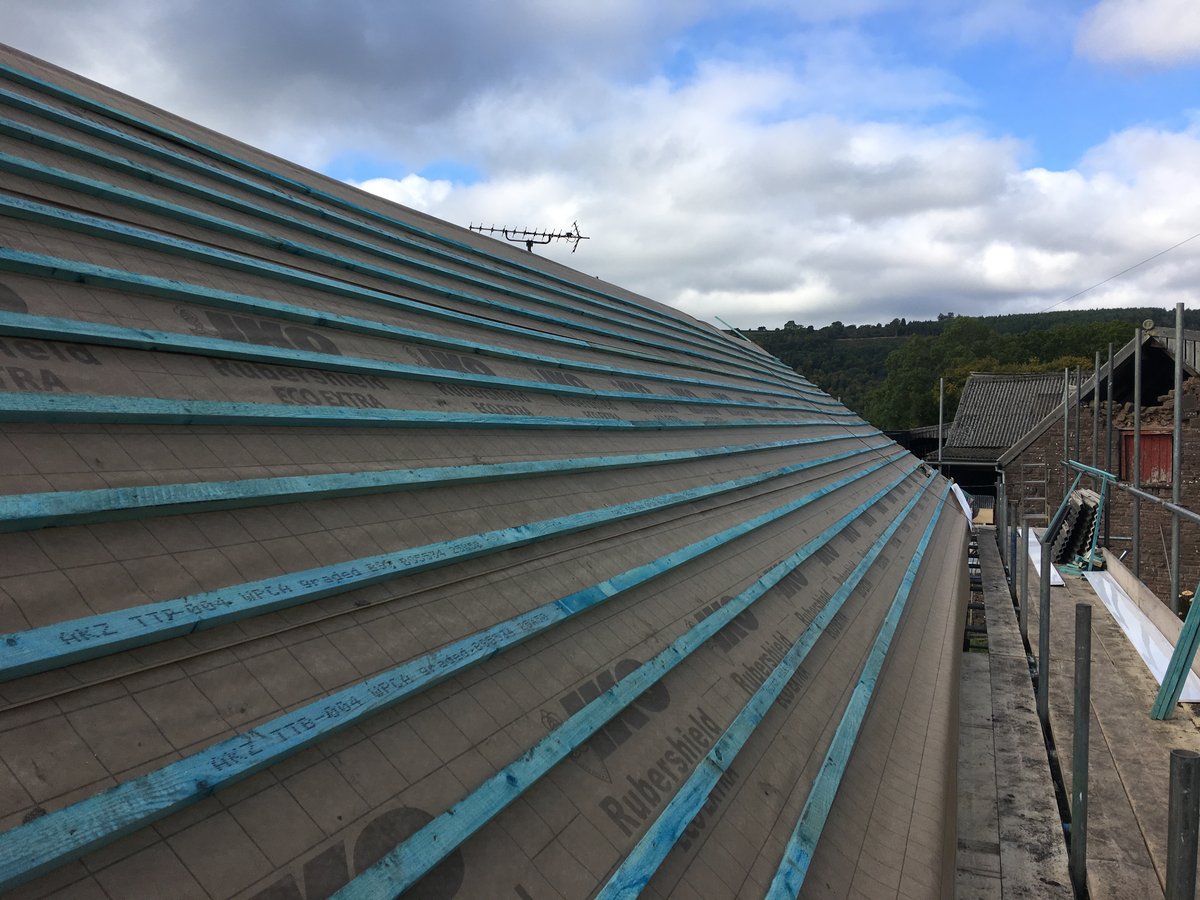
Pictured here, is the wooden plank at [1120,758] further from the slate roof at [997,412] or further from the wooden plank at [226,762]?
the slate roof at [997,412]

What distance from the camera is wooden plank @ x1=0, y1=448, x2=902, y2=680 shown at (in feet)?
6.00

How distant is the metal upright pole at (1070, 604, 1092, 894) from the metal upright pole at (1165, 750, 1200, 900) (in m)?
1.39

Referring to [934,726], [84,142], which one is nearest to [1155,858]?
[934,726]

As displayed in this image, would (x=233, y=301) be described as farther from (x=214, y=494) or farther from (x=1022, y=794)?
(x=1022, y=794)

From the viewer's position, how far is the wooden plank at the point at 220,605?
72.1 inches

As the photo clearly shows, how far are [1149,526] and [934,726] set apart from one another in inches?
674

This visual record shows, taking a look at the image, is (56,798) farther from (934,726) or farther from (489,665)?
(934,726)

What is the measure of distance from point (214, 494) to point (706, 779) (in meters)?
2.04

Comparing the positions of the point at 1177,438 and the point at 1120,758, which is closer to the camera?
the point at 1120,758

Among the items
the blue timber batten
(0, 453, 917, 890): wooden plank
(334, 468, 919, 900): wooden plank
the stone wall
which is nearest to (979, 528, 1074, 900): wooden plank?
(334, 468, 919, 900): wooden plank

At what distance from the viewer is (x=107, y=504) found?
225 centimetres

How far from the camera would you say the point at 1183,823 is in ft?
10.9

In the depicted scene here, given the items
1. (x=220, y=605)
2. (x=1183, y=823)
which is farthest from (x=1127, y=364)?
(x=220, y=605)

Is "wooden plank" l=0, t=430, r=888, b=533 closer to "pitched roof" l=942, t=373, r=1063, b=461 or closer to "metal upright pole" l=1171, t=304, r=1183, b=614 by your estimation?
"metal upright pole" l=1171, t=304, r=1183, b=614
